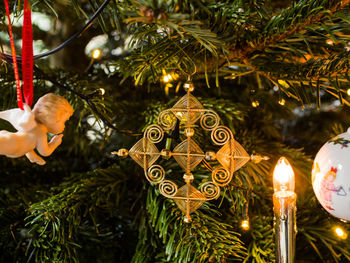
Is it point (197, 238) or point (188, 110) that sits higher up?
point (188, 110)

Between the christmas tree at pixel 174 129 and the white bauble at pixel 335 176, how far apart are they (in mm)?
51

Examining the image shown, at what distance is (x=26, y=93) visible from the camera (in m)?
0.32

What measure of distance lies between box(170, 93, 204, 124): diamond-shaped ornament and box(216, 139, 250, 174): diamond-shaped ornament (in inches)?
1.8

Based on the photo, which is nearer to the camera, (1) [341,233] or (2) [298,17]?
(2) [298,17]

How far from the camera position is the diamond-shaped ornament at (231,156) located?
0.37 m

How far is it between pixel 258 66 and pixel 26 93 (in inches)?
10.1

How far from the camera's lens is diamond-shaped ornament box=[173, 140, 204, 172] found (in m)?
0.38

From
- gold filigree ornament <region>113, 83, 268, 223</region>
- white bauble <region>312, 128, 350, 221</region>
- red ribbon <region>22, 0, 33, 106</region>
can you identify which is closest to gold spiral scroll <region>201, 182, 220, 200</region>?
gold filigree ornament <region>113, 83, 268, 223</region>

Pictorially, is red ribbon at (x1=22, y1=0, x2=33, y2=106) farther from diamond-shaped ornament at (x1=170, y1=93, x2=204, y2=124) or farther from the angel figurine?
diamond-shaped ornament at (x1=170, y1=93, x2=204, y2=124)

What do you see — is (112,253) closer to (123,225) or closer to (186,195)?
(123,225)

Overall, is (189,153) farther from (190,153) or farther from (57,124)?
(57,124)

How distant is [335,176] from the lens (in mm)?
358

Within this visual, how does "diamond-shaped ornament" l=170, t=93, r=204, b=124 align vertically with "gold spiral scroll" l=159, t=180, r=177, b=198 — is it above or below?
above

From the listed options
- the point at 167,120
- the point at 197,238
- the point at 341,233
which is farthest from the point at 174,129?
the point at 341,233
